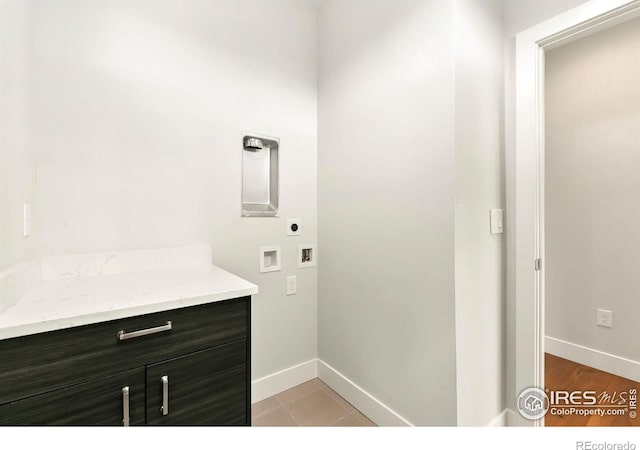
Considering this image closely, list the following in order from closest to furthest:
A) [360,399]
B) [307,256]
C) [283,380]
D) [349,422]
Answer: [349,422] < [360,399] < [283,380] < [307,256]

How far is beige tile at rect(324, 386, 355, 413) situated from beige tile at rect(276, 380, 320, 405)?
86mm

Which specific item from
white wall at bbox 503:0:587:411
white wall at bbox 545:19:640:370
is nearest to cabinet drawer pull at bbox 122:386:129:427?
white wall at bbox 503:0:587:411

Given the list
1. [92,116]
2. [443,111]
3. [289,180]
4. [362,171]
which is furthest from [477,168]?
[92,116]

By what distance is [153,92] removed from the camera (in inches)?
61.2

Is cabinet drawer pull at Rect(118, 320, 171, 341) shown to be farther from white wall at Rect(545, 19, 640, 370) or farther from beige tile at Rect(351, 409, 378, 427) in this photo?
white wall at Rect(545, 19, 640, 370)

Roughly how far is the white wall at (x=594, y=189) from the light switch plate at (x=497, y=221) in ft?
4.35

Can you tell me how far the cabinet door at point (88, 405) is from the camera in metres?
0.83

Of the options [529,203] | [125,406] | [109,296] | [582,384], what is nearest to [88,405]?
[125,406]

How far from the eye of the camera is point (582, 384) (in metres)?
2.04

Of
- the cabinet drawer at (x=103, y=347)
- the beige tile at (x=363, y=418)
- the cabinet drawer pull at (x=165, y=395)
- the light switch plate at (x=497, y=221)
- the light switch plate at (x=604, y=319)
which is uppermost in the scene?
the light switch plate at (x=497, y=221)

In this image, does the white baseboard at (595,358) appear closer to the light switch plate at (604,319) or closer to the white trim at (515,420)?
the light switch plate at (604,319)

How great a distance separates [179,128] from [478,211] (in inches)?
65.4

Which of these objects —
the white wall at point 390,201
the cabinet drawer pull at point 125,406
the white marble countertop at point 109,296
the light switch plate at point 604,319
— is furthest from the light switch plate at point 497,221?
the cabinet drawer pull at point 125,406

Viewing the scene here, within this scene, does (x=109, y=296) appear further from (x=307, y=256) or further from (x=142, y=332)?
(x=307, y=256)
